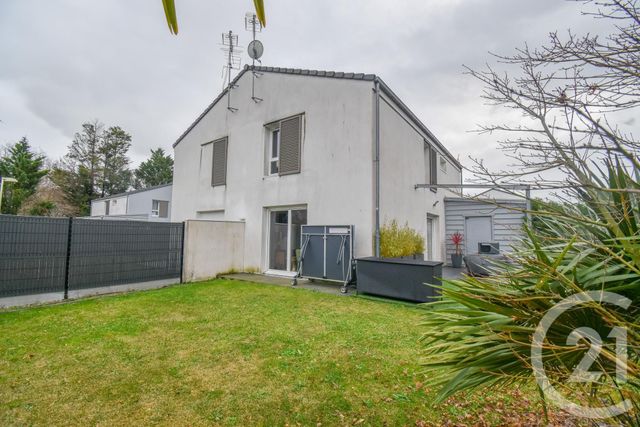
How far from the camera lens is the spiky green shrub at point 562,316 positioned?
1192mm

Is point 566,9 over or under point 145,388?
over

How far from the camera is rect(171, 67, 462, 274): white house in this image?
8008 mm

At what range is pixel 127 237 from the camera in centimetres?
742

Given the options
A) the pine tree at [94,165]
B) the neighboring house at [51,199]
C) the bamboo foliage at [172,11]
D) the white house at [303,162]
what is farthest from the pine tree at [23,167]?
Answer: the bamboo foliage at [172,11]

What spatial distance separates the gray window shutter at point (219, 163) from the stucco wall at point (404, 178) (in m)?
6.32

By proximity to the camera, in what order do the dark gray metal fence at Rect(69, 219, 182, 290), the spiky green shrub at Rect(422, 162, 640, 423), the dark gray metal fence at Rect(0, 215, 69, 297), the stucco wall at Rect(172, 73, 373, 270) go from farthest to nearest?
1. the stucco wall at Rect(172, 73, 373, 270)
2. the dark gray metal fence at Rect(69, 219, 182, 290)
3. the dark gray metal fence at Rect(0, 215, 69, 297)
4. the spiky green shrub at Rect(422, 162, 640, 423)

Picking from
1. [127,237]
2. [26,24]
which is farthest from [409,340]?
[127,237]

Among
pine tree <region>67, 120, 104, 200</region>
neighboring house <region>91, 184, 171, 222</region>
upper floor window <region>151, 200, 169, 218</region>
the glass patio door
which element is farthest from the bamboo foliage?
pine tree <region>67, 120, 104, 200</region>

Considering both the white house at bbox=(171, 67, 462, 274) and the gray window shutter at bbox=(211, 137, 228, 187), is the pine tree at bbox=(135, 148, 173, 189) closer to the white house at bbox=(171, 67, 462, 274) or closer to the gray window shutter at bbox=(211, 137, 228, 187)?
the white house at bbox=(171, 67, 462, 274)

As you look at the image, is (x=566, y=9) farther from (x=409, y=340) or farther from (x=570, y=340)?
(x=409, y=340)

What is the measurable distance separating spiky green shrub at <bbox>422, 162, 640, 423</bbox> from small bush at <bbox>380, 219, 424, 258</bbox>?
615cm

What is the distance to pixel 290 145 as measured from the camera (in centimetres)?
928

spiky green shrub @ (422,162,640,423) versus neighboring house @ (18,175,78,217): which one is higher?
neighboring house @ (18,175,78,217)

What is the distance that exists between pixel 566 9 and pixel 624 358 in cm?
258
